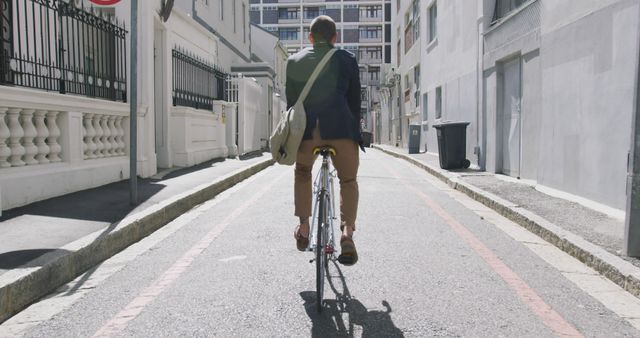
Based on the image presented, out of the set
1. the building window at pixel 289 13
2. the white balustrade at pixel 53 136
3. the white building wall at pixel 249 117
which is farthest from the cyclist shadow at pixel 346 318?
the building window at pixel 289 13

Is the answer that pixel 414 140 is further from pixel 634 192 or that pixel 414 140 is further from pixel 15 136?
pixel 634 192

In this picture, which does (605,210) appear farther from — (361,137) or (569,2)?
(361,137)

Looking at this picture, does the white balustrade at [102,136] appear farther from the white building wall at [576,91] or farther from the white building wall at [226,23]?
the white building wall at [226,23]

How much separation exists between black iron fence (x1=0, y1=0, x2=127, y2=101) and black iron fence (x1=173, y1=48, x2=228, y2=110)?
123 inches

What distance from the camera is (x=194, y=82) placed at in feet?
51.7

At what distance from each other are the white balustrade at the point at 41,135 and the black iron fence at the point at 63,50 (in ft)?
1.27

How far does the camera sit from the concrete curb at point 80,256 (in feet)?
13.7

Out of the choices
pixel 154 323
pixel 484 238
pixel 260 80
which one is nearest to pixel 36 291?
pixel 154 323

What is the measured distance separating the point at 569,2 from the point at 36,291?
8.33m

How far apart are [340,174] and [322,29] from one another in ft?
3.59

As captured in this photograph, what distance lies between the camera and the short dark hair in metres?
4.54

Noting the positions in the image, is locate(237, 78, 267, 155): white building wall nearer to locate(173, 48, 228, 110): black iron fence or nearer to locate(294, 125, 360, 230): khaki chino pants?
locate(173, 48, 228, 110): black iron fence

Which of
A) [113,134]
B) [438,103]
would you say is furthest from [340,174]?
[438,103]

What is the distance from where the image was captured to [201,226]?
7.41 meters
